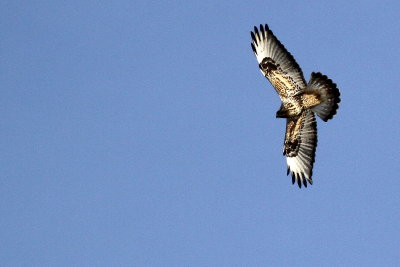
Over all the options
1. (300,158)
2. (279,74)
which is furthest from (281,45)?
(300,158)

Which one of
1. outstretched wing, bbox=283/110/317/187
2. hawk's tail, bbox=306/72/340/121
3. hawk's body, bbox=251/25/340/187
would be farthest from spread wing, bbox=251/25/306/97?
outstretched wing, bbox=283/110/317/187

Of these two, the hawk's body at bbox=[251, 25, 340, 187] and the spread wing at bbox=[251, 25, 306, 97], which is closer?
the hawk's body at bbox=[251, 25, 340, 187]

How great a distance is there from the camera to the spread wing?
1234 cm

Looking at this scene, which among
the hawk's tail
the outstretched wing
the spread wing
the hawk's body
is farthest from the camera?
the outstretched wing

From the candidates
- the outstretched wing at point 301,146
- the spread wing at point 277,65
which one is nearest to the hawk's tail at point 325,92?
the spread wing at point 277,65

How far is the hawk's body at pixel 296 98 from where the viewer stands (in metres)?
11.8

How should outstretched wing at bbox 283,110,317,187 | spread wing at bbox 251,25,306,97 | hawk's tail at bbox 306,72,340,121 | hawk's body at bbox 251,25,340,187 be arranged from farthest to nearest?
1. outstretched wing at bbox 283,110,317,187
2. spread wing at bbox 251,25,306,97
3. hawk's body at bbox 251,25,340,187
4. hawk's tail at bbox 306,72,340,121

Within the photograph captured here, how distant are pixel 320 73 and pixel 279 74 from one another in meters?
1.13

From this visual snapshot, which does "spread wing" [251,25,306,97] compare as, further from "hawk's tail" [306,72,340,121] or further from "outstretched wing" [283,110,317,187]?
"outstretched wing" [283,110,317,187]

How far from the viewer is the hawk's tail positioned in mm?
11633

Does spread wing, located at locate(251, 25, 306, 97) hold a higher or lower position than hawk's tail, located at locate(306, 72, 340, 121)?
higher

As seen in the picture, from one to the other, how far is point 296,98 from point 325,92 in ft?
2.78

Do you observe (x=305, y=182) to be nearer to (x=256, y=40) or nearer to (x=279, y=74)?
(x=279, y=74)

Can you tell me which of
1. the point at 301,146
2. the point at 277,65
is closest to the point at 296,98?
the point at 277,65
